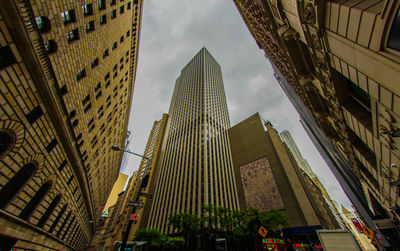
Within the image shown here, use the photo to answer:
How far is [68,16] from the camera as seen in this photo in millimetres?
11352

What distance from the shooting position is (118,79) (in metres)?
23.0

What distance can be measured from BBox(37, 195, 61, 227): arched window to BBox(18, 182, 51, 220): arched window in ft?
6.66

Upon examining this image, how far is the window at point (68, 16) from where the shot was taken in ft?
36.0

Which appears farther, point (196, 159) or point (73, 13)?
point (196, 159)

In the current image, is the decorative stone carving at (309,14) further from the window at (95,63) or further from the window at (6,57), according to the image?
the window at (95,63)

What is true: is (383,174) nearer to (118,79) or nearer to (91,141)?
(91,141)

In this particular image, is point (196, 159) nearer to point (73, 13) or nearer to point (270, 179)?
point (270, 179)

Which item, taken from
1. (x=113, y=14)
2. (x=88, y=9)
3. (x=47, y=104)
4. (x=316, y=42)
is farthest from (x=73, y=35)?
(x=316, y=42)

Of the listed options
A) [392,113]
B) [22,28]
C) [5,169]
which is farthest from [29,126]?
[392,113]

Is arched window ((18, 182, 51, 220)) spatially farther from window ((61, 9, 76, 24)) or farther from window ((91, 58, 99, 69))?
window ((61, 9, 76, 24))

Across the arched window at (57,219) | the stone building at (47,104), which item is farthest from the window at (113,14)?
the arched window at (57,219)

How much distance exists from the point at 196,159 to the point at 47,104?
2297 inches

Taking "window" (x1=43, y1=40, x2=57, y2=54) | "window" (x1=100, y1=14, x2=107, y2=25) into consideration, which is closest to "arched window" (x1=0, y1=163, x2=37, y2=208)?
"window" (x1=43, y1=40, x2=57, y2=54)

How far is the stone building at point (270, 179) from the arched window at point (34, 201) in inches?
1945
